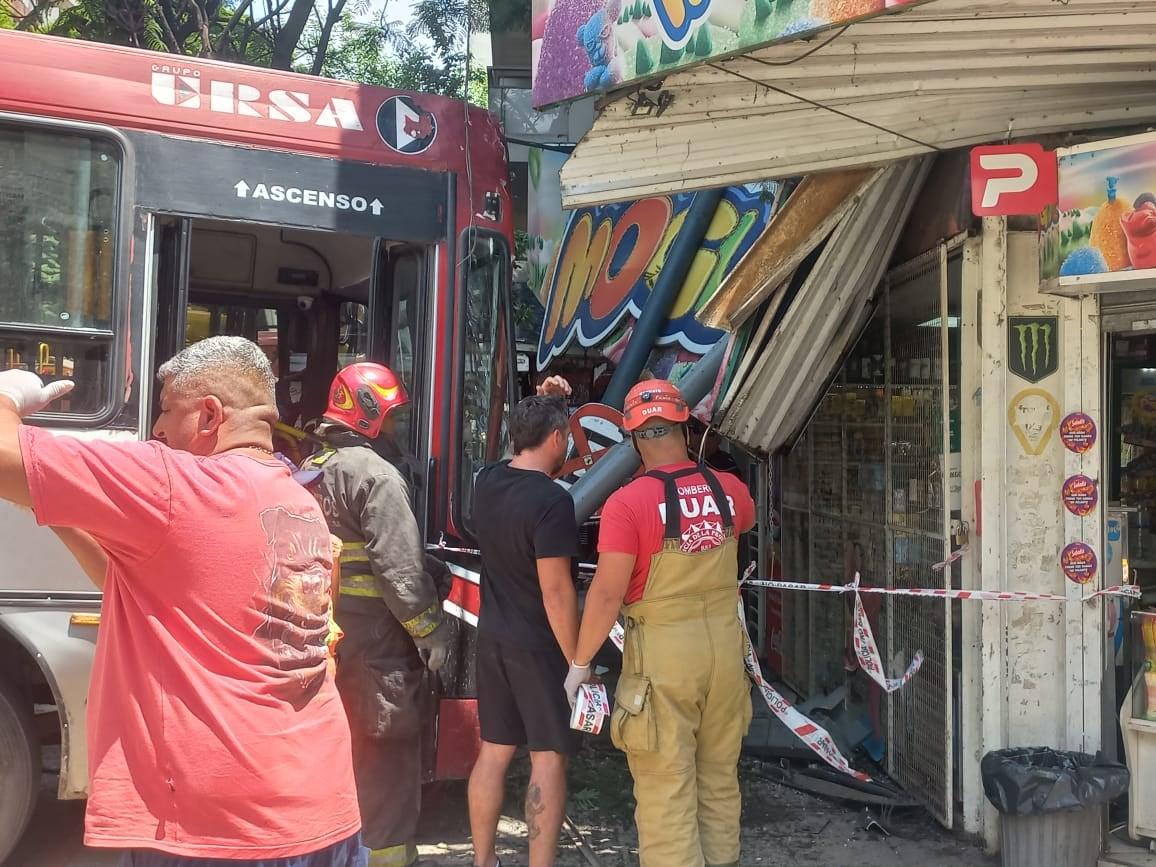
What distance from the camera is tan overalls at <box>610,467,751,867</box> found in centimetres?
358

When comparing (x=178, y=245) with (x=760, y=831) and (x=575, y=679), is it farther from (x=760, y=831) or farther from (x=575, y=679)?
(x=760, y=831)

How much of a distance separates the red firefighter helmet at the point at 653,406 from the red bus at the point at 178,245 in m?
1.02

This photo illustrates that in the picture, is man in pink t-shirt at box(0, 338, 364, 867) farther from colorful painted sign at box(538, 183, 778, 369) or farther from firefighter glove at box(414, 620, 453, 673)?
colorful painted sign at box(538, 183, 778, 369)

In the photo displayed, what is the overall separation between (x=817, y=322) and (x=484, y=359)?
1596 millimetres

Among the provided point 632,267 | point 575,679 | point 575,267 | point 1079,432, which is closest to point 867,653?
→ point 1079,432

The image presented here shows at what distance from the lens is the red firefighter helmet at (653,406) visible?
374 cm

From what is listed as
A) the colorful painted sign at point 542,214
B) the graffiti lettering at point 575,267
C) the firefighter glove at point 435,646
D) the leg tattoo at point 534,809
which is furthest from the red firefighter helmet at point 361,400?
the colorful painted sign at point 542,214

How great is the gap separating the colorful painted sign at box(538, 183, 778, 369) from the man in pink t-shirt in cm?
341

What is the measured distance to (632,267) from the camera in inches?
327

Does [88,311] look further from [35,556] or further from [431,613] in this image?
[431,613]

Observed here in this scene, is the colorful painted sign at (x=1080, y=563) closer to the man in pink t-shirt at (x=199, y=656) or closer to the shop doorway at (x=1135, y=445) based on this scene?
the shop doorway at (x=1135, y=445)

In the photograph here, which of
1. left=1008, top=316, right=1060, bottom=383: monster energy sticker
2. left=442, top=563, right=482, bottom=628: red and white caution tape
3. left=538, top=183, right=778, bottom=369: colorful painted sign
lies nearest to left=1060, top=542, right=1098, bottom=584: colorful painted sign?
left=1008, top=316, right=1060, bottom=383: monster energy sticker

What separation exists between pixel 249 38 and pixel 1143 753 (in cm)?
1457

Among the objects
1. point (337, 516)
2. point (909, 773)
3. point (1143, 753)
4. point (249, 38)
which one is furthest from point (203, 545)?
point (249, 38)
